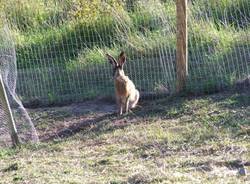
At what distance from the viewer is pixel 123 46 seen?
11758 mm

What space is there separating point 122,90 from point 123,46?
208cm

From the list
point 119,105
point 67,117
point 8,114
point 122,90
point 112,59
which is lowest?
point 67,117

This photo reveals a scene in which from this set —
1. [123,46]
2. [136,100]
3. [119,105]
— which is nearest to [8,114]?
[119,105]

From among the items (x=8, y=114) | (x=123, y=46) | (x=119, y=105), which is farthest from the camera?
(x=123, y=46)

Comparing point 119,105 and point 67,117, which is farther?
point 67,117

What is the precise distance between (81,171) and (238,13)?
19.8ft

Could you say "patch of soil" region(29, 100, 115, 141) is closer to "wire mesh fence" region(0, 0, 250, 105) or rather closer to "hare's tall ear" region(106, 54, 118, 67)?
"wire mesh fence" region(0, 0, 250, 105)

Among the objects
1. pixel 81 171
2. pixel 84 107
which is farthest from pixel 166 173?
pixel 84 107

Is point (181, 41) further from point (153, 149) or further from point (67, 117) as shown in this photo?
point (153, 149)

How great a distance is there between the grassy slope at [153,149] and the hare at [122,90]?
0.60 feet

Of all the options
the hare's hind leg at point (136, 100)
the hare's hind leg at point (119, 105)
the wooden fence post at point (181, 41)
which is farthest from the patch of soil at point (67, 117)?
the wooden fence post at point (181, 41)

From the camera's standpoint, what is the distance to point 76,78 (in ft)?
37.0

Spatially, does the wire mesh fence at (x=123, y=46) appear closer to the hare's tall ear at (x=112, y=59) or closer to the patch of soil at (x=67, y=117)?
the patch of soil at (x=67, y=117)

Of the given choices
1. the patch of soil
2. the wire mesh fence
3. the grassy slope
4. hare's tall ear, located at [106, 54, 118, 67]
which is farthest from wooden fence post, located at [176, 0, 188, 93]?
the patch of soil
